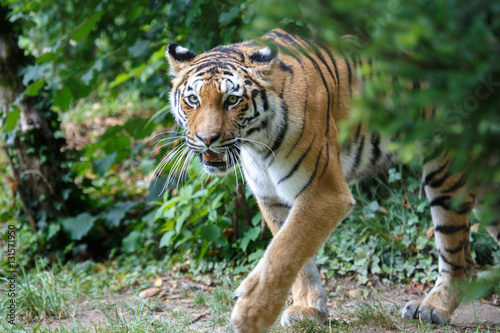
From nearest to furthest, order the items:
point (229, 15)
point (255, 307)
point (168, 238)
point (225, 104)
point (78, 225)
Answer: point (255, 307) < point (225, 104) < point (229, 15) < point (168, 238) < point (78, 225)

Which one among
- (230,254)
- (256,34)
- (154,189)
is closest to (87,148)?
(154,189)

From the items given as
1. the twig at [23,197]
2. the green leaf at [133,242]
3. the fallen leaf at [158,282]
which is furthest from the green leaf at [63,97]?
the fallen leaf at [158,282]

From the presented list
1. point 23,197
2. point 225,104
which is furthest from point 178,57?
point 23,197

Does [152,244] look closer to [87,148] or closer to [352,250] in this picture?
[87,148]

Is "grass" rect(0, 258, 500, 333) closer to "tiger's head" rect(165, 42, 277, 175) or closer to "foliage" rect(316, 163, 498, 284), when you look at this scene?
"foliage" rect(316, 163, 498, 284)

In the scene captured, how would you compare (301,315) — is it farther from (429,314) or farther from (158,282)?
(158,282)

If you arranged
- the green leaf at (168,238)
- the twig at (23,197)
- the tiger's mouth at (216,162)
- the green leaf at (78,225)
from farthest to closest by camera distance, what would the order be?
the twig at (23,197) → the green leaf at (78,225) → the green leaf at (168,238) → the tiger's mouth at (216,162)

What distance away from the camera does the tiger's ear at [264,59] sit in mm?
3117

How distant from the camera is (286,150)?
3.13 metres

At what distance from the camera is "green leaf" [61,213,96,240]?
5688mm

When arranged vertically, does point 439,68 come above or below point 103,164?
above

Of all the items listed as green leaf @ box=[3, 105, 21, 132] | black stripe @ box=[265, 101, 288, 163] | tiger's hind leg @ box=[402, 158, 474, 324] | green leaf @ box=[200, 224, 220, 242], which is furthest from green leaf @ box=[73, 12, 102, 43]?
tiger's hind leg @ box=[402, 158, 474, 324]

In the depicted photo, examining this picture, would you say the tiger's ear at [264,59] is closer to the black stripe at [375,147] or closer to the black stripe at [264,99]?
the black stripe at [264,99]

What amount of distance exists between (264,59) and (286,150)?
23.6 inches
